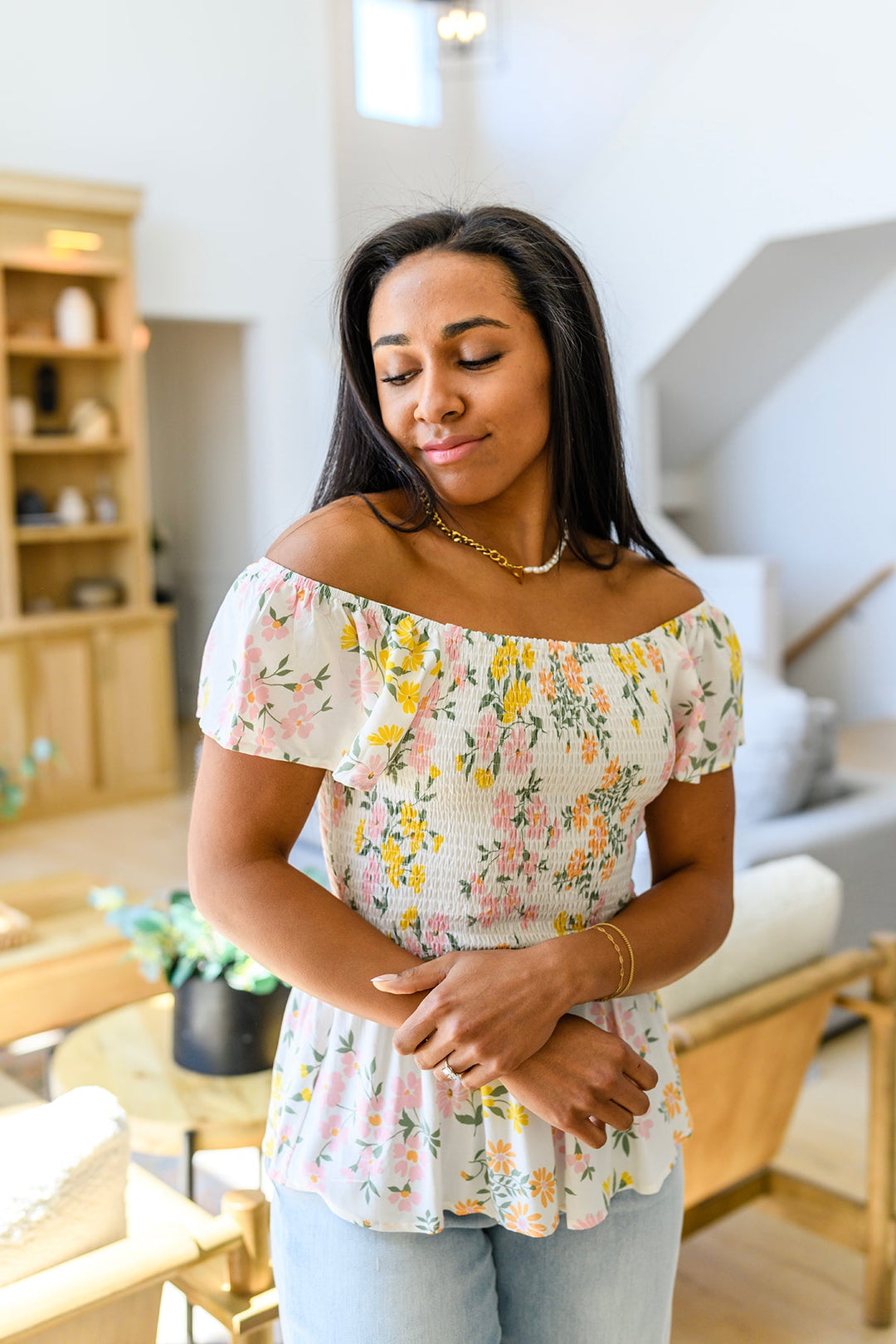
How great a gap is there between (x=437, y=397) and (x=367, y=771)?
28cm

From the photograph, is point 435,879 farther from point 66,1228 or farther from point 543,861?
point 66,1228

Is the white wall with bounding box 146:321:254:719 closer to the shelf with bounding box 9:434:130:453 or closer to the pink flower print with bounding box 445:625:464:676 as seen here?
the shelf with bounding box 9:434:130:453

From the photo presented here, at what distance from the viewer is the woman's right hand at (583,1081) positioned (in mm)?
902

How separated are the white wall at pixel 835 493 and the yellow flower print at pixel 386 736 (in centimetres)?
776

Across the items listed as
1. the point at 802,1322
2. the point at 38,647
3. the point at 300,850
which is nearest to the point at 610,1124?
the point at 802,1322

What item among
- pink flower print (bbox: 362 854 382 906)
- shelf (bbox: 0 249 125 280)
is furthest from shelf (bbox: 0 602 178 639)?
pink flower print (bbox: 362 854 382 906)

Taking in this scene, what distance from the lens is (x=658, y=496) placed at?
26.3 ft

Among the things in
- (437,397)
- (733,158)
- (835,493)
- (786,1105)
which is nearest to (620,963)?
(437,397)

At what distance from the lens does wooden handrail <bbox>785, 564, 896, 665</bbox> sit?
8.16m

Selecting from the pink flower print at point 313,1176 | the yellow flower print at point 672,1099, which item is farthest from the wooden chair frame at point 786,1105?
the pink flower print at point 313,1176

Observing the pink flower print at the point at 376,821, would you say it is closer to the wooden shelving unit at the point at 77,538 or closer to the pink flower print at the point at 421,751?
the pink flower print at the point at 421,751

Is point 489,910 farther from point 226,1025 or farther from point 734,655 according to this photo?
point 226,1025

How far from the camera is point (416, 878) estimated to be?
0.94 m

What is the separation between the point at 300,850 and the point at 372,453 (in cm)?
239
